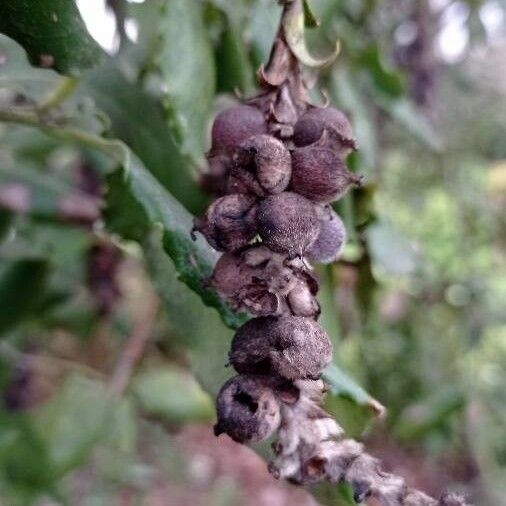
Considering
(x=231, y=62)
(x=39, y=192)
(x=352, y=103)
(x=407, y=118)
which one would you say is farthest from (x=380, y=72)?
(x=39, y=192)

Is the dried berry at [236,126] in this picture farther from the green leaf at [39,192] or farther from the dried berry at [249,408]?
the green leaf at [39,192]

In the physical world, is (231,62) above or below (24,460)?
above

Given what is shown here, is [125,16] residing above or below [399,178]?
below

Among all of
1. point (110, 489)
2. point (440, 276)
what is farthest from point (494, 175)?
point (110, 489)

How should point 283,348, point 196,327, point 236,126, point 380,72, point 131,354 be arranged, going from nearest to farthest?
point 283,348 → point 236,126 → point 196,327 → point 380,72 → point 131,354

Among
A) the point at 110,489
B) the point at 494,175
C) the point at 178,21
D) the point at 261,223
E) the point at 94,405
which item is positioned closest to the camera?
the point at 261,223

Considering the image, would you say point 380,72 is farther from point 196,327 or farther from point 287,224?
point 287,224

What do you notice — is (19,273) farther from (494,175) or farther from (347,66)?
(494,175)

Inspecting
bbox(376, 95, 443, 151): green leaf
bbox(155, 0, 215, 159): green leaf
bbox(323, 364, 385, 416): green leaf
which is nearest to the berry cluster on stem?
bbox(323, 364, 385, 416): green leaf
